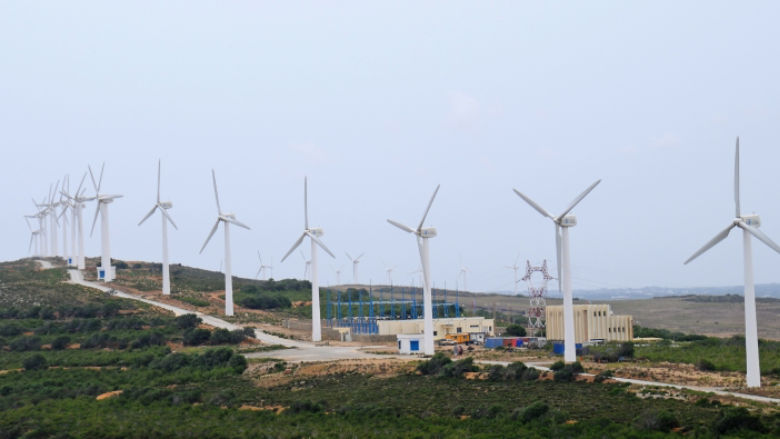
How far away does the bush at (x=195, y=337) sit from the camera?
88.0 meters

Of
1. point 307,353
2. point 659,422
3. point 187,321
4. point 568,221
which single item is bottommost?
point 659,422

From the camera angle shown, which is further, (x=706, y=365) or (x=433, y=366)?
(x=433, y=366)

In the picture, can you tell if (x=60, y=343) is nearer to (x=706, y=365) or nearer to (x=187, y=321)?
(x=187, y=321)

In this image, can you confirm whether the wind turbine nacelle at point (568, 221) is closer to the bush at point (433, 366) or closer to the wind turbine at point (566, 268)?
the wind turbine at point (566, 268)

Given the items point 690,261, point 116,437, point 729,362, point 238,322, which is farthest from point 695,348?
point 238,322

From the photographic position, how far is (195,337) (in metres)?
88.4

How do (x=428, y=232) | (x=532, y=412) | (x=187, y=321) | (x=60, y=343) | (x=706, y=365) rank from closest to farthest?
(x=532, y=412) → (x=706, y=365) → (x=428, y=232) → (x=60, y=343) → (x=187, y=321)

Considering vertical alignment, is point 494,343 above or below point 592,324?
below

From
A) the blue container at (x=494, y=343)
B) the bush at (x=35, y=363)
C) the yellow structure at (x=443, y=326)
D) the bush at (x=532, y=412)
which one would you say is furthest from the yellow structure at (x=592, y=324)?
the bush at (x=35, y=363)

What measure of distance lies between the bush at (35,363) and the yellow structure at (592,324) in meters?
45.7

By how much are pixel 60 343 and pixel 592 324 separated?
52325 millimetres

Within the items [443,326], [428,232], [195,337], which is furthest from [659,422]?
[195,337]

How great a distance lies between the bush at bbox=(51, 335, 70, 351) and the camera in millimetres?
87000

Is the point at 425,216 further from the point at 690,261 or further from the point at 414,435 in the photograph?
the point at 414,435
